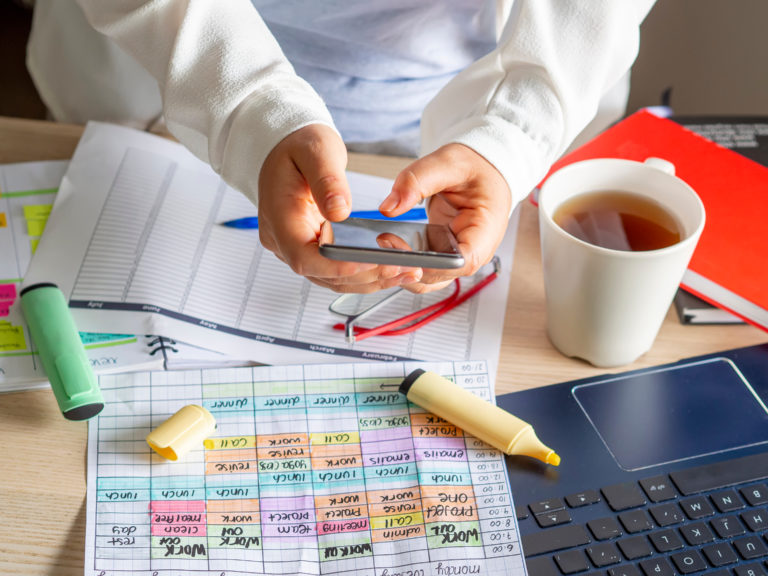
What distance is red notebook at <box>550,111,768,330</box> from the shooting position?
601mm

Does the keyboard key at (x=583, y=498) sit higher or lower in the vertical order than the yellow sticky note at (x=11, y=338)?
higher

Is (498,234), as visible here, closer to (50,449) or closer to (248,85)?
(248,85)

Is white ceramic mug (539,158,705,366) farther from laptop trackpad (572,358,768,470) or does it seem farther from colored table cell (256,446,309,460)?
colored table cell (256,446,309,460)

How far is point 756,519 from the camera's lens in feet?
1.59

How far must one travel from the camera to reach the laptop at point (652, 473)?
466mm

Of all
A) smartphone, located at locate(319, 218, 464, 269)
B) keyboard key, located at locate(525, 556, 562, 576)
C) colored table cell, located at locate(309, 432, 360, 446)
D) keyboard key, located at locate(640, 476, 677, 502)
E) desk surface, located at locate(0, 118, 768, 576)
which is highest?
smartphone, located at locate(319, 218, 464, 269)

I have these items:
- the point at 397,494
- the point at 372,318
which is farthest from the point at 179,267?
the point at 397,494

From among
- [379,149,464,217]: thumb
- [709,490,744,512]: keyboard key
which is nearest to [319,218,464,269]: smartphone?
[379,149,464,217]: thumb

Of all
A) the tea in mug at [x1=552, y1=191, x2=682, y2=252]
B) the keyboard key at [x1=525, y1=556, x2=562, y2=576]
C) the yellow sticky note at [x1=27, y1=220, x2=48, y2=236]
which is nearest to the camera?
the keyboard key at [x1=525, y1=556, x2=562, y2=576]

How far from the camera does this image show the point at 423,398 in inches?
21.0

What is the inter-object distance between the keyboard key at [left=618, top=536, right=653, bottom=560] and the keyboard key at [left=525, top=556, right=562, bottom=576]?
0.04 meters

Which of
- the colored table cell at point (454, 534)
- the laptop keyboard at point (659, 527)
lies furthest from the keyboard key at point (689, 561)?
the colored table cell at point (454, 534)

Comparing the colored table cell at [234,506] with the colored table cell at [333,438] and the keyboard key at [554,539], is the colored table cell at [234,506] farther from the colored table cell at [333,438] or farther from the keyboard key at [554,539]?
the keyboard key at [554,539]

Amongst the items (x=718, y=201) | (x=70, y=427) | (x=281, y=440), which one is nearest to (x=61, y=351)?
(x=70, y=427)
